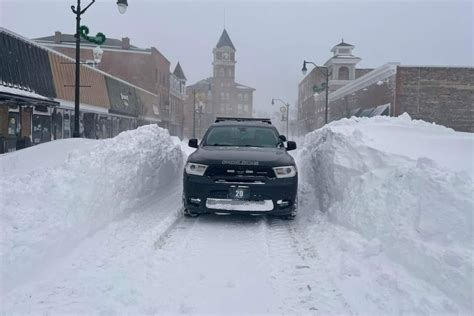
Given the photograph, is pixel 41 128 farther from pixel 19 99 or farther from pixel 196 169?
pixel 196 169

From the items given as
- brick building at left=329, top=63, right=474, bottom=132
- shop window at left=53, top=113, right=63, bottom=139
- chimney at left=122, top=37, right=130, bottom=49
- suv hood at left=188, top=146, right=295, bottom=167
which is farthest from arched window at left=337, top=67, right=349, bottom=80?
suv hood at left=188, top=146, right=295, bottom=167

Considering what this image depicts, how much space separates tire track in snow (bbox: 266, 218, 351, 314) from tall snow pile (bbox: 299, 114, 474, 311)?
842 mm

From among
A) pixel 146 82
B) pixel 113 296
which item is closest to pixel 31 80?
pixel 113 296

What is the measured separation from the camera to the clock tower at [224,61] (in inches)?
4505

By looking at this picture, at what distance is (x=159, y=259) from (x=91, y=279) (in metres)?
0.92

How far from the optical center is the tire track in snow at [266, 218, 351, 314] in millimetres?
4055

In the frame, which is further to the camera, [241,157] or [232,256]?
[241,157]

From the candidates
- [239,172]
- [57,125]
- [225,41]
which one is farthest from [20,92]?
[225,41]

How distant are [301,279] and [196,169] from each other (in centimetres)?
303

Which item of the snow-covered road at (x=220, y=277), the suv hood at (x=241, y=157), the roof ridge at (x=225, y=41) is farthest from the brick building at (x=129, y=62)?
the roof ridge at (x=225, y=41)

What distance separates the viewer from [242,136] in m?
8.82

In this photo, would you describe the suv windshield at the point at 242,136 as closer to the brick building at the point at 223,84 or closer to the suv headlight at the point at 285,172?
the suv headlight at the point at 285,172

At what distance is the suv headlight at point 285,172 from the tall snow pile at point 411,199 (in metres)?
0.85

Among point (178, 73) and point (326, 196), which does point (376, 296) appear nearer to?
point (326, 196)
